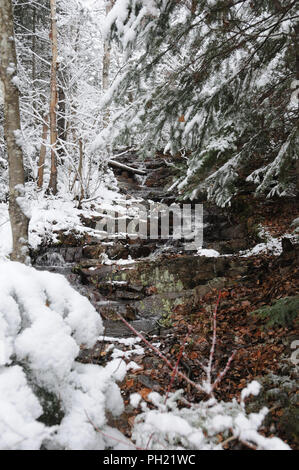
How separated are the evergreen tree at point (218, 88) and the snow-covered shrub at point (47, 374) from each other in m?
3.40

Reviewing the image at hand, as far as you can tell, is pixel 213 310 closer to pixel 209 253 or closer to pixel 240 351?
pixel 240 351

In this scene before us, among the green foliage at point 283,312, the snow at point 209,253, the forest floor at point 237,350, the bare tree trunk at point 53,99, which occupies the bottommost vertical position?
the forest floor at point 237,350

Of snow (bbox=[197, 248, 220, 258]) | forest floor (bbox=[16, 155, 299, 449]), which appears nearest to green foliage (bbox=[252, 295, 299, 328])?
forest floor (bbox=[16, 155, 299, 449])

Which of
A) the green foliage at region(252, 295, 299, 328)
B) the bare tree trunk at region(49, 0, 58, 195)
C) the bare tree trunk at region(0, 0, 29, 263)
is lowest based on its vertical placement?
the green foliage at region(252, 295, 299, 328)

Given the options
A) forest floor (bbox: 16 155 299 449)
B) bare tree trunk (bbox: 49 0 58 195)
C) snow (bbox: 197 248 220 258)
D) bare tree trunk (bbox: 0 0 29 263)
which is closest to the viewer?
forest floor (bbox: 16 155 299 449)

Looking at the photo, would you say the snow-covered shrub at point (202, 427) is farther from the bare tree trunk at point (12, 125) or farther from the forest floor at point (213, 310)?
the bare tree trunk at point (12, 125)

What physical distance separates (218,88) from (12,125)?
10.5 feet

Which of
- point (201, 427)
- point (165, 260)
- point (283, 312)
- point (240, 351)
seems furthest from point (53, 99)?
point (201, 427)

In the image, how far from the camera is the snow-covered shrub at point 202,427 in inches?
54.7

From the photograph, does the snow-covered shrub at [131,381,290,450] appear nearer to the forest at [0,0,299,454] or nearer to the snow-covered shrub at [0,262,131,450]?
the forest at [0,0,299,454]

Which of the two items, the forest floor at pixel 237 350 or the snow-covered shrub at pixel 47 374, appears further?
the forest floor at pixel 237 350

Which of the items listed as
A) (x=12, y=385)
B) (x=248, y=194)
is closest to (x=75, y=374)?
(x=12, y=385)

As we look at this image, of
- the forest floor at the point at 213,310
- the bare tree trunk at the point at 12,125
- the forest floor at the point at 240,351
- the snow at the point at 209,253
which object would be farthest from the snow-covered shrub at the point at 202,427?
the snow at the point at 209,253

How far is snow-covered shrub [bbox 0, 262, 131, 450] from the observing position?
1.43 meters
